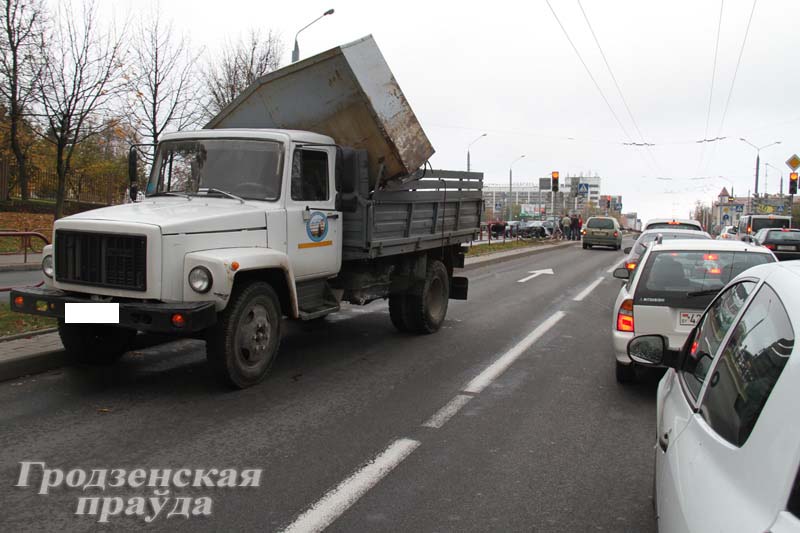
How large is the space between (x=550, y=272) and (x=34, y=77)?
1642cm

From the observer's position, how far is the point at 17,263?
1656cm

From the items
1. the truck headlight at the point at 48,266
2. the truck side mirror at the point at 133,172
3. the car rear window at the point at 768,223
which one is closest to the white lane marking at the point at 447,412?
Answer: the truck headlight at the point at 48,266

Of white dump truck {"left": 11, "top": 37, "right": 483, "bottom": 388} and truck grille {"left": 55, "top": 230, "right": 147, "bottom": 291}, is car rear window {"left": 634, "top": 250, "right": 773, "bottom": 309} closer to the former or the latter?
white dump truck {"left": 11, "top": 37, "right": 483, "bottom": 388}

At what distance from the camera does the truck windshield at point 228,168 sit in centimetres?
705

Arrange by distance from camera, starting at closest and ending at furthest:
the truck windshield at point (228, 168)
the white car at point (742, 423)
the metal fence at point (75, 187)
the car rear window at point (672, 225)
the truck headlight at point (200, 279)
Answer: the white car at point (742, 423) < the truck headlight at point (200, 279) < the truck windshield at point (228, 168) < the car rear window at point (672, 225) < the metal fence at point (75, 187)

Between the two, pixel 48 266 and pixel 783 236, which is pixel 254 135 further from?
pixel 783 236

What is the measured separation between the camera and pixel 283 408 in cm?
584

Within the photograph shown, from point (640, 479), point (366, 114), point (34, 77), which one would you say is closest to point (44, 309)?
point (366, 114)

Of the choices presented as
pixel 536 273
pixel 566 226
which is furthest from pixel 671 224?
pixel 566 226

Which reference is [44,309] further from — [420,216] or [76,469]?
[420,216]

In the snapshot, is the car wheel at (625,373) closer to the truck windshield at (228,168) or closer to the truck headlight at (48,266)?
the truck windshield at (228,168)

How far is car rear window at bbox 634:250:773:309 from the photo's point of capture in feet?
21.6

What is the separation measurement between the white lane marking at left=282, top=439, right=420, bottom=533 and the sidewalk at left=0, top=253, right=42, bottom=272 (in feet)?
44.6

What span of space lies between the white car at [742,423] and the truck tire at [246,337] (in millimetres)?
4055
